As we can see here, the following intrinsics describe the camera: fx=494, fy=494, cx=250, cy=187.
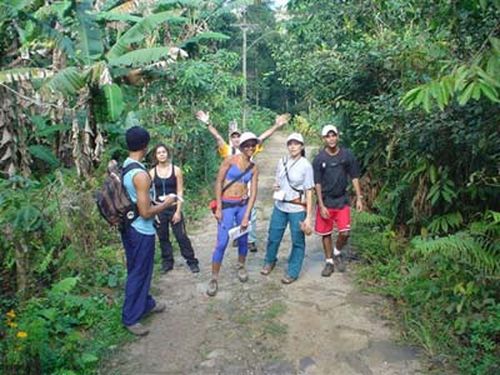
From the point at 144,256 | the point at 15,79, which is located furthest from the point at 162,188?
the point at 15,79

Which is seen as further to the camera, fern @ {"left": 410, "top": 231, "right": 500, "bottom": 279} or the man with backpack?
the man with backpack

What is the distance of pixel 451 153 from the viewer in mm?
5566

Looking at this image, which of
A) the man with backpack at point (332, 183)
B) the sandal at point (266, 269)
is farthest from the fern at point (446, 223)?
the sandal at point (266, 269)

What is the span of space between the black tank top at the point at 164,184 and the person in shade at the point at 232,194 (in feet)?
2.28

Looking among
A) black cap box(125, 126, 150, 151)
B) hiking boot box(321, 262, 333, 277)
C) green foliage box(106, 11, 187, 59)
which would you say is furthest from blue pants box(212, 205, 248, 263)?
green foliage box(106, 11, 187, 59)

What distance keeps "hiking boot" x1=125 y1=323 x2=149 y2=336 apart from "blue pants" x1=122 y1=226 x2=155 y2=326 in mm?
35

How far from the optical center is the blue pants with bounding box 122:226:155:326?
4.44 m

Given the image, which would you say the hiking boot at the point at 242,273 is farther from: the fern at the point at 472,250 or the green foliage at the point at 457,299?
the fern at the point at 472,250

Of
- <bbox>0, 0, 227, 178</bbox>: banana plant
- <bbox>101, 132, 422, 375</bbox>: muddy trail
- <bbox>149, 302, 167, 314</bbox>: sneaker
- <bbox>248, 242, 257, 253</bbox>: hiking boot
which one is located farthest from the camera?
<bbox>248, 242, 257, 253</bbox>: hiking boot

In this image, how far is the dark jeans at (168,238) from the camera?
19.9ft

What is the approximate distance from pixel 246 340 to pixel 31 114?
261 inches

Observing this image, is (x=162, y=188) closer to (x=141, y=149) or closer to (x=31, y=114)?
(x=141, y=149)

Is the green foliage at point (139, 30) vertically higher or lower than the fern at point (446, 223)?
higher

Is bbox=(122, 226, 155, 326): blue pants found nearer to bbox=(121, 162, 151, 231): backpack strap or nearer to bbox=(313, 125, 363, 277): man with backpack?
bbox=(121, 162, 151, 231): backpack strap
